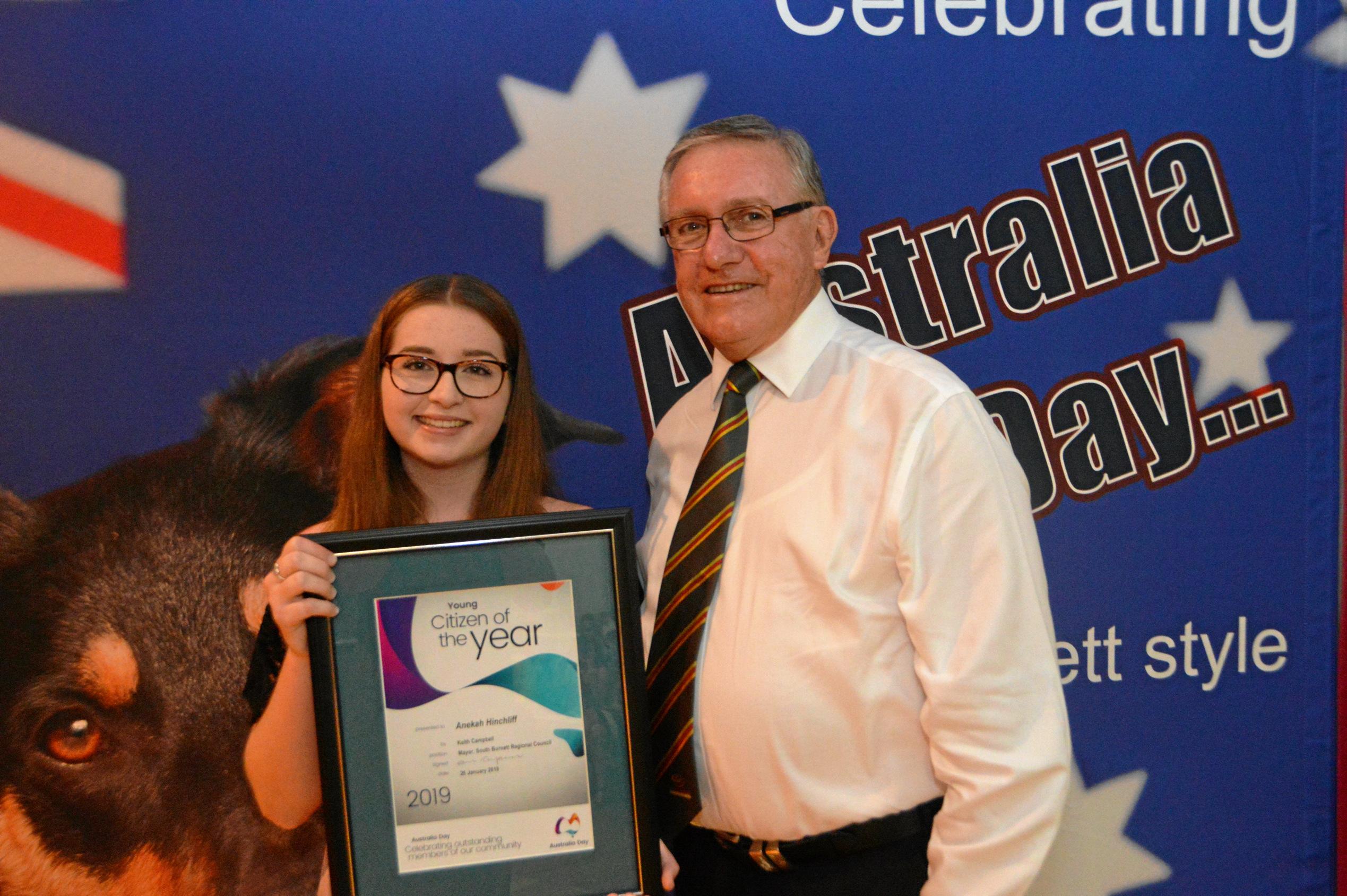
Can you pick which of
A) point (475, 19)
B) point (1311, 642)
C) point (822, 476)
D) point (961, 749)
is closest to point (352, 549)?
point (822, 476)

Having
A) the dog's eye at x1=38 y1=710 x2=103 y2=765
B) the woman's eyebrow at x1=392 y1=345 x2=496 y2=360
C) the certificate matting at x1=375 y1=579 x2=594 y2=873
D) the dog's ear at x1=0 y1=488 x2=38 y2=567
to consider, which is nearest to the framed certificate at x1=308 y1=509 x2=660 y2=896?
the certificate matting at x1=375 y1=579 x2=594 y2=873

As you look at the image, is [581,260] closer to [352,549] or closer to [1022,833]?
[352,549]

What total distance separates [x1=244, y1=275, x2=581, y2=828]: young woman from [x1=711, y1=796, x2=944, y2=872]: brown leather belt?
69 cm

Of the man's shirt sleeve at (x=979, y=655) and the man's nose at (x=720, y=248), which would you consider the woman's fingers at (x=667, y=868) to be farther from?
the man's nose at (x=720, y=248)

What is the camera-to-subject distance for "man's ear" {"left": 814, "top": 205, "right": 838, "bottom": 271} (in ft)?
5.49

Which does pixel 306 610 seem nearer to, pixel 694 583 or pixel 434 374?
pixel 434 374

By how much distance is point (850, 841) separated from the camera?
59.5 inches

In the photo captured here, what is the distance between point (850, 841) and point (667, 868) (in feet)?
1.00

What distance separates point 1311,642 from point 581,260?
1.90 meters

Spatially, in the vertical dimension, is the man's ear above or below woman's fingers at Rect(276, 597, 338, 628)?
above

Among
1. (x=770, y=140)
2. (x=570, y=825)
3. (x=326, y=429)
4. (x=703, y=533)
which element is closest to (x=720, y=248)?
(x=770, y=140)

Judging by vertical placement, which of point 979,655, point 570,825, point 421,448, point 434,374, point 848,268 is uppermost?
point 848,268

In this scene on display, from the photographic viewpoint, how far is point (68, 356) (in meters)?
2.11

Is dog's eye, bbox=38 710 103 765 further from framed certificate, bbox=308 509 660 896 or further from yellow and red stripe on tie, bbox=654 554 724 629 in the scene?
yellow and red stripe on tie, bbox=654 554 724 629
